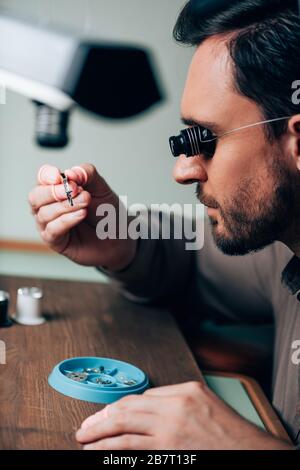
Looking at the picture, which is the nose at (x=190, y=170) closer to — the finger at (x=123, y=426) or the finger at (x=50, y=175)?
the finger at (x=50, y=175)

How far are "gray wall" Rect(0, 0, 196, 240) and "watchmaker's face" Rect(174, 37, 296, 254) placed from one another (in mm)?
624

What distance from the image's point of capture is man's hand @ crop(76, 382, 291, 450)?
2.27 feet

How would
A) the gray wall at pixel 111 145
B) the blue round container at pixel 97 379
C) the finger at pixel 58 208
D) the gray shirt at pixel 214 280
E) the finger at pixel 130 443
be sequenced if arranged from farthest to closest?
the gray wall at pixel 111 145
the gray shirt at pixel 214 280
the finger at pixel 58 208
the blue round container at pixel 97 379
the finger at pixel 130 443

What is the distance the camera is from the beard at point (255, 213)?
39.9 inches

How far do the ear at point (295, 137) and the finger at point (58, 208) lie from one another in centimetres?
39

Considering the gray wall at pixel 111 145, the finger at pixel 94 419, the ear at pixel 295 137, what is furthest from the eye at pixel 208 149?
the gray wall at pixel 111 145

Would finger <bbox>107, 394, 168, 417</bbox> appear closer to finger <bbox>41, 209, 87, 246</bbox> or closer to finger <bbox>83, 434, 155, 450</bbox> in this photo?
finger <bbox>83, 434, 155, 450</bbox>

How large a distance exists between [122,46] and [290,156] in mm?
625

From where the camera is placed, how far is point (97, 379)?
903 millimetres

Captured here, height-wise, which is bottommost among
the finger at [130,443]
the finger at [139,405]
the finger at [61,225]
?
the finger at [130,443]

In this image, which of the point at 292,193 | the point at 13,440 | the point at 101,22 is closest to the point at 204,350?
the point at 292,193

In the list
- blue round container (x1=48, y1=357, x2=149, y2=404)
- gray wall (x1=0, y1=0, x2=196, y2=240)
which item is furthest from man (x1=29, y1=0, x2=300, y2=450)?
gray wall (x1=0, y1=0, x2=196, y2=240)

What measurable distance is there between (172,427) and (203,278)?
2.46ft
